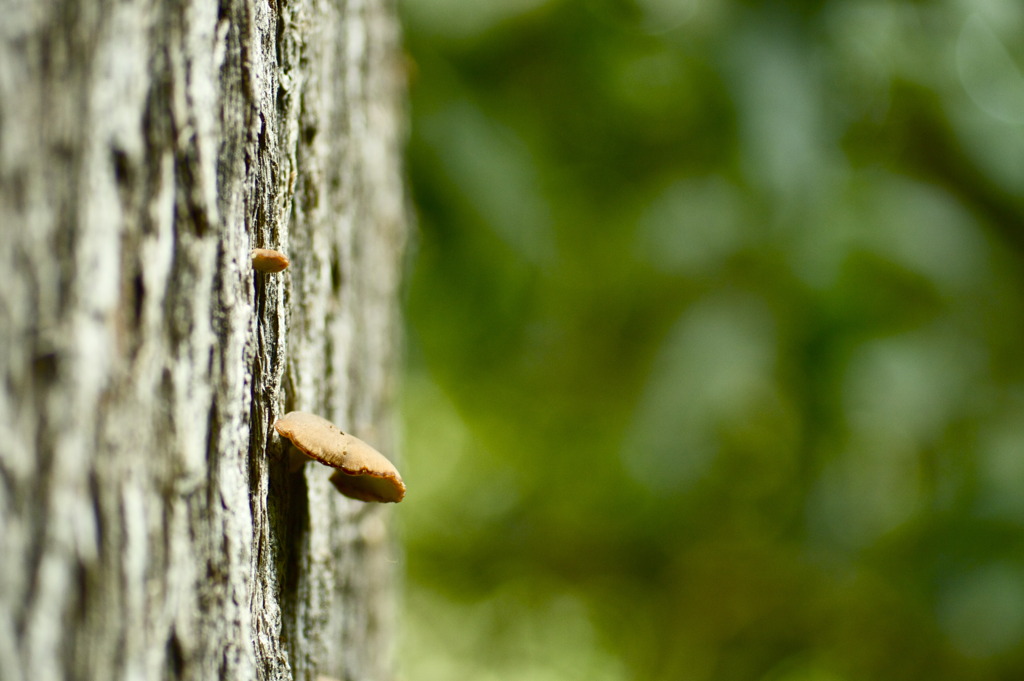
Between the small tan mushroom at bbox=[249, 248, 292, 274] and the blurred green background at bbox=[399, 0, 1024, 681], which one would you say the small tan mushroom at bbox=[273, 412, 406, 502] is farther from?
the blurred green background at bbox=[399, 0, 1024, 681]

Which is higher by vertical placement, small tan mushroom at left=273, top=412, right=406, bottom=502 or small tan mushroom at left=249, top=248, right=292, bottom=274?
small tan mushroom at left=249, top=248, right=292, bottom=274

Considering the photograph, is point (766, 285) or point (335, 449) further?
point (766, 285)

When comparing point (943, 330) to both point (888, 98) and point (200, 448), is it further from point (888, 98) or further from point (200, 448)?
point (200, 448)

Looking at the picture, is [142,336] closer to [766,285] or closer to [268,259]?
[268,259]

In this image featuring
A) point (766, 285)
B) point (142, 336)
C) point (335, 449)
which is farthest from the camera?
point (766, 285)

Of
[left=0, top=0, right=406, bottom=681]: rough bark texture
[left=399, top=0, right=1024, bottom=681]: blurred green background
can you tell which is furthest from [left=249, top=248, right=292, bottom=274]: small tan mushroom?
[left=399, top=0, right=1024, bottom=681]: blurred green background

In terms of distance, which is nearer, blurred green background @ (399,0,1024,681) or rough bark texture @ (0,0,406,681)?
rough bark texture @ (0,0,406,681)

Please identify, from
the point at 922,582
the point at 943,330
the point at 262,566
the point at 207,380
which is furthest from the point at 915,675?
the point at 207,380

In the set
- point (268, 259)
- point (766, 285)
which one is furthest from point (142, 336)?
point (766, 285)
